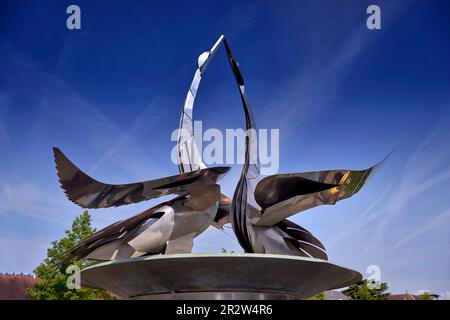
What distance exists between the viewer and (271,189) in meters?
14.4

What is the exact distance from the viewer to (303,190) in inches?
553

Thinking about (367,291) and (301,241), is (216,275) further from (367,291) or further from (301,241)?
(367,291)

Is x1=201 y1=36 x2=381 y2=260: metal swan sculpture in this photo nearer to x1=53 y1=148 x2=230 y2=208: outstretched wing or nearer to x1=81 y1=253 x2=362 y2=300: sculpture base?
x1=53 y1=148 x2=230 y2=208: outstretched wing

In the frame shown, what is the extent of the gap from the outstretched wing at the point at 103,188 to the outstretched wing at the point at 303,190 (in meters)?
1.62

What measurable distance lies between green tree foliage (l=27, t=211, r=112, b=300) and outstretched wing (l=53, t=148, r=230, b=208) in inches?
515

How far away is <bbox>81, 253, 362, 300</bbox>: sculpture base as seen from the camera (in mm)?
11875

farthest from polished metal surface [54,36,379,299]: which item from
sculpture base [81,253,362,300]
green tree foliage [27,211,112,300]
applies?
green tree foliage [27,211,112,300]

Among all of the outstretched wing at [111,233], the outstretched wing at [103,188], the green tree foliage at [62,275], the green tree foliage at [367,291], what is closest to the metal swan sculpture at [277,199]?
the outstretched wing at [103,188]

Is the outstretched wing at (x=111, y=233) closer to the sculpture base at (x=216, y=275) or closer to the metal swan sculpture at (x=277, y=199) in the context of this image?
the sculpture base at (x=216, y=275)

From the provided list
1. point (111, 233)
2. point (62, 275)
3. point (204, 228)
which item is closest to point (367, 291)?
point (62, 275)
